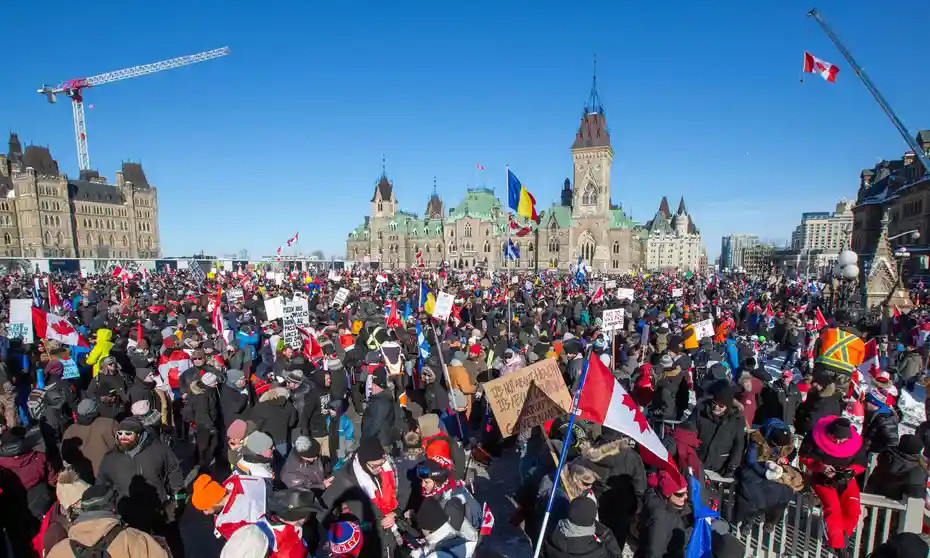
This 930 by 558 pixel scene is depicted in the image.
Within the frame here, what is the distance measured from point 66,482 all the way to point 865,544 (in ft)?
20.8

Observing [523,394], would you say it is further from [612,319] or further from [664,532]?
[612,319]

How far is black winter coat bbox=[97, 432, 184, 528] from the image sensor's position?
373 centimetres

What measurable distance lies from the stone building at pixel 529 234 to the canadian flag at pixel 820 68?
1872 inches

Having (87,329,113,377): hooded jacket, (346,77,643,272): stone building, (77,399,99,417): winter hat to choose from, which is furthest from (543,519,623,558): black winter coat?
(346,77,643,272): stone building

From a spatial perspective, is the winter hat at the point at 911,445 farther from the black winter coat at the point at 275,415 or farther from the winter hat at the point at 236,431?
the black winter coat at the point at 275,415

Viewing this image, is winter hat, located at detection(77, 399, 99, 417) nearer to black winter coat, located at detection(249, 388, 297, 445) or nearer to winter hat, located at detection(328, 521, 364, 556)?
black winter coat, located at detection(249, 388, 297, 445)

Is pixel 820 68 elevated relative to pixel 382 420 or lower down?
elevated

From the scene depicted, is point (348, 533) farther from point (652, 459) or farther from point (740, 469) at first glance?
point (740, 469)

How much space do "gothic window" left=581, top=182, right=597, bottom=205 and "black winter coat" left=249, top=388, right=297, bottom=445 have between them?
234 ft

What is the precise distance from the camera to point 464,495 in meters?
3.58

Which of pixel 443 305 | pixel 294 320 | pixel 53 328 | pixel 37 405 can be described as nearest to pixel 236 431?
pixel 37 405

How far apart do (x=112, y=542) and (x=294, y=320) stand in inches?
305

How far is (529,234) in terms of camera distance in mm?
74375

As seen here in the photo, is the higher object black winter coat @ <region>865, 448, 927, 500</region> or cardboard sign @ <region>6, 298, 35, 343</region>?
cardboard sign @ <region>6, 298, 35, 343</region>
